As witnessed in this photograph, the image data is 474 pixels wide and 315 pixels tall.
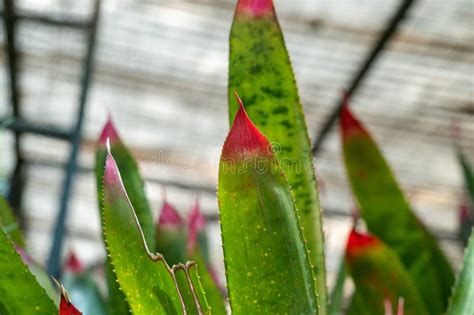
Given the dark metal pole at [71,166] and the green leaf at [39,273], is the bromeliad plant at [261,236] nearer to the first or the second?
the green leaf at [39,273]

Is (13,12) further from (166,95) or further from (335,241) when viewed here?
(335,241)

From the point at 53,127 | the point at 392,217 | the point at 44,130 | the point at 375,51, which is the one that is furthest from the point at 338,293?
the point at 375,51

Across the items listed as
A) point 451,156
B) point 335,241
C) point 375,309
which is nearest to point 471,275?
point 375,309

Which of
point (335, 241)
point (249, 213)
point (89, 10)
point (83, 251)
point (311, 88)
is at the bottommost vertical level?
point (83, 251)

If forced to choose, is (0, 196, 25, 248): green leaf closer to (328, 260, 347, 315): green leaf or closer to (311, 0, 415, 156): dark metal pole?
(328, 260, 347, 315): green leaf

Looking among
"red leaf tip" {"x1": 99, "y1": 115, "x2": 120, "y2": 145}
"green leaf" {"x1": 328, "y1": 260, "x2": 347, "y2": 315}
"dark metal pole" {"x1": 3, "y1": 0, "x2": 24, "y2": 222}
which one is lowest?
"dark metal pole" {"x1": 3, "y1": 0, "x2": 24, "y2": 222}

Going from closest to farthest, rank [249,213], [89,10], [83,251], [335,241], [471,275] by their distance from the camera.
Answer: [249,213], [471,275], [89,10], [335,241], [83,251]

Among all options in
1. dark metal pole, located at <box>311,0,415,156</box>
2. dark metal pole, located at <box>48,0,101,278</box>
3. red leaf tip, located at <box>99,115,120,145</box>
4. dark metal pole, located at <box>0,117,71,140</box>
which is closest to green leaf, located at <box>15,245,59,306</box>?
red leaf tip, located at <box>99,115,120,145</box>

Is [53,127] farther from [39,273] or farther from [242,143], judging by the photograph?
[242,143]
